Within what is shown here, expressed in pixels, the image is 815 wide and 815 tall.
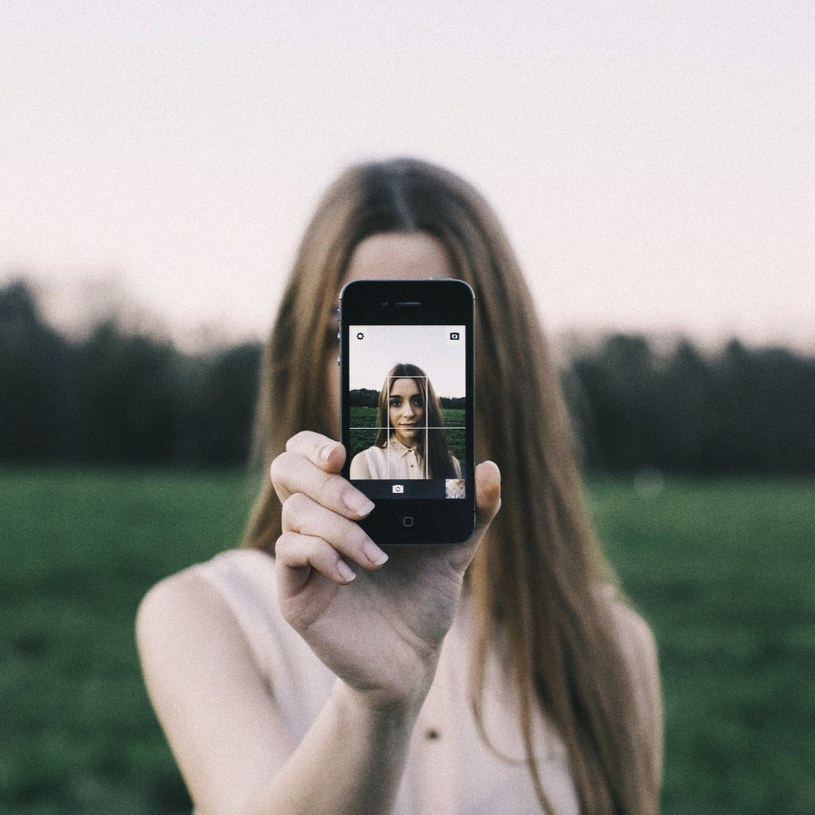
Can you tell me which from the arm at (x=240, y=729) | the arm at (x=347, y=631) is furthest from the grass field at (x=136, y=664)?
the arm at (x=347, y=631)

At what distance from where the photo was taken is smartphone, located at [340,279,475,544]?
168 centimetres

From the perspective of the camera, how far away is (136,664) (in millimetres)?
9109

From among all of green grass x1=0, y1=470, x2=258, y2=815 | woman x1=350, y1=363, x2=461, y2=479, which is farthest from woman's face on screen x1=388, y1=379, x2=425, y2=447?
green grass x1=0, y1=470, x2=258, y2=815

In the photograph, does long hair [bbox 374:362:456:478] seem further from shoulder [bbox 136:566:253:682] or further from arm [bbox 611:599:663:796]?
arm [bbox 611:599:663:796]

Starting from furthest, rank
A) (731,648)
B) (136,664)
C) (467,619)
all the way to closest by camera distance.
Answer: (731,648) < (136,664) < (467,619)

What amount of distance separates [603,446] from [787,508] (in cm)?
1918

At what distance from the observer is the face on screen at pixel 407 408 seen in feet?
5.61

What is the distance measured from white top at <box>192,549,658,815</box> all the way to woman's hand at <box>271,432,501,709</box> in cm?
79

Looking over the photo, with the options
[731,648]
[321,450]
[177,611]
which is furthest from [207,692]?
[731,648]

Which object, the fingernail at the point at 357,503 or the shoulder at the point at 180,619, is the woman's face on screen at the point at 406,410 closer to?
the fingernail at the point at 357,503

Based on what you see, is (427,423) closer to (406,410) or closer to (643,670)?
(406,410)

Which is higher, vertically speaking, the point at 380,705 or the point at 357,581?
the point at 357,581

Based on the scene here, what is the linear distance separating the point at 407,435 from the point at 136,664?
812cm

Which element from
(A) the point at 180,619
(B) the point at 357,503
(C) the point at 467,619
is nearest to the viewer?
(B) the point at 357,503
